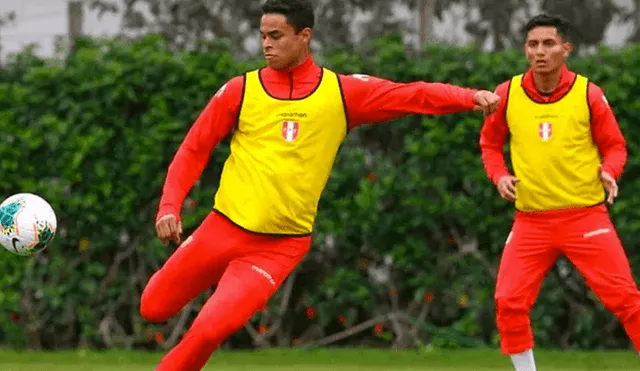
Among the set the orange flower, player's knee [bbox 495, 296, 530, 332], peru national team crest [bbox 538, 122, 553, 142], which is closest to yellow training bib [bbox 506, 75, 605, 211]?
peru national team crest [bbox 538, 122, 553, 142]

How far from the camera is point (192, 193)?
12156 mm

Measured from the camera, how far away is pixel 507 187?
336 inches

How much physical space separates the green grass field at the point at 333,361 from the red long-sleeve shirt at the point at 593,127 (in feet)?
7.94

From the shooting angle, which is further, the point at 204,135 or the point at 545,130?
the point at 545,130

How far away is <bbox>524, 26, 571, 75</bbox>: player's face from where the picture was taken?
9039 mm

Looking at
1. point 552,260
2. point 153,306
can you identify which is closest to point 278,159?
point 153,306

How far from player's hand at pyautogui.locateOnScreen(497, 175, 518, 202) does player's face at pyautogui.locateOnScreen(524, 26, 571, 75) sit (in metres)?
0.82

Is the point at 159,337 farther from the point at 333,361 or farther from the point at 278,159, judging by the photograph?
the point at 278,159

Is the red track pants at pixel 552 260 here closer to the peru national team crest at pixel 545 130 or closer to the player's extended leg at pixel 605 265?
the player's extended leg at pixel 605 265

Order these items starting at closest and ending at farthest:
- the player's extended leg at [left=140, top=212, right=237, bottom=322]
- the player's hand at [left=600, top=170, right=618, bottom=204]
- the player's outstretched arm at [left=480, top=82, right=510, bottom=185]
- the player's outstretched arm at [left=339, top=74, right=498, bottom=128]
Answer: the player's extended leg at [left=140, top=212, right=237, bottom=322] < the player's outstretched arm at [left=339, top=74, right=498, bottom=128] < the player's hand at [left=600, top=170, right=618, bottom=204] < the player's outstretched arm at [left=480, top=82, right=510, bottom=185]

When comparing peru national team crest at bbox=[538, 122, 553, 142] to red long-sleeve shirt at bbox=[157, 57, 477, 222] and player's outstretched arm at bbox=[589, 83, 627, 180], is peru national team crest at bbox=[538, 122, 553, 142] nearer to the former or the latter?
player's outstretched arm at bbox=[589, 83, 627, 180]

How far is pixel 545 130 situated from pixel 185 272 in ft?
8.98

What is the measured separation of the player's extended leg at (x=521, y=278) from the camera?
29.2ft

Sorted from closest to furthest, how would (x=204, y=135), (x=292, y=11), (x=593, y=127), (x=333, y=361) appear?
1. (x=204, y=135)
2. (x=292, y=11)
3. (x=593, y=127)
4. (x=333, y=361)
